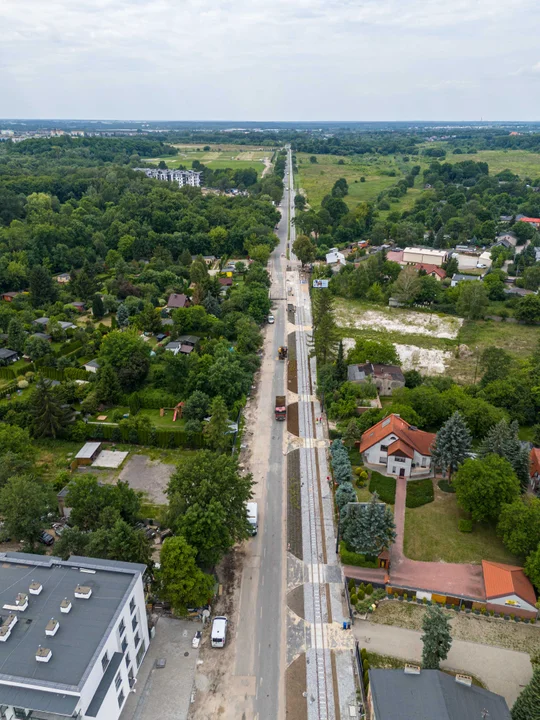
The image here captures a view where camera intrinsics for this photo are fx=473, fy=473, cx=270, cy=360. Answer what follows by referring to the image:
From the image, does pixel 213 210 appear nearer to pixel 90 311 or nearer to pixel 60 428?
pixel 90 311

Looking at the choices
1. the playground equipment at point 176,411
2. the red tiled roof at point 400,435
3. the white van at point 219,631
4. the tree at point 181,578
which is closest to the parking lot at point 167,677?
the white van at point 219,631

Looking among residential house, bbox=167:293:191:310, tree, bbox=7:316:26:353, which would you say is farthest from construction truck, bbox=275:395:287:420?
tree, bbox=7:316:26:353

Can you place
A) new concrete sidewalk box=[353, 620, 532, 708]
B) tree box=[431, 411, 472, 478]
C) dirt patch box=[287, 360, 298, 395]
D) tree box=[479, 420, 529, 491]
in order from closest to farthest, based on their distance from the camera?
new concrete sidewalk box=[353, 620, 532, 708] < tree box=[479, 420, 529, 491] < tree box=[431, 411, 472, 478] < dirt patch box=[287, 360, 298, 395]

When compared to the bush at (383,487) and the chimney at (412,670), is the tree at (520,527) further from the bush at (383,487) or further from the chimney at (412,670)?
the chimney at (412,670)

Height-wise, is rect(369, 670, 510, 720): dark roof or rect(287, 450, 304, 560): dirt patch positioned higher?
rect(369, 670, 510, 720): dark roof

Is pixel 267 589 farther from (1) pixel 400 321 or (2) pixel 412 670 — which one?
(1) pixel 400 321

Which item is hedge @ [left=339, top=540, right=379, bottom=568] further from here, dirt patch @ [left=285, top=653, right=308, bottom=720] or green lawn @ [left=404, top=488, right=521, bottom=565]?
dirt patch @ [left=285, top=653, right=308, bottom=720]

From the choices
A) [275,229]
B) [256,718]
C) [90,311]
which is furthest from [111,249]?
[256,718]
